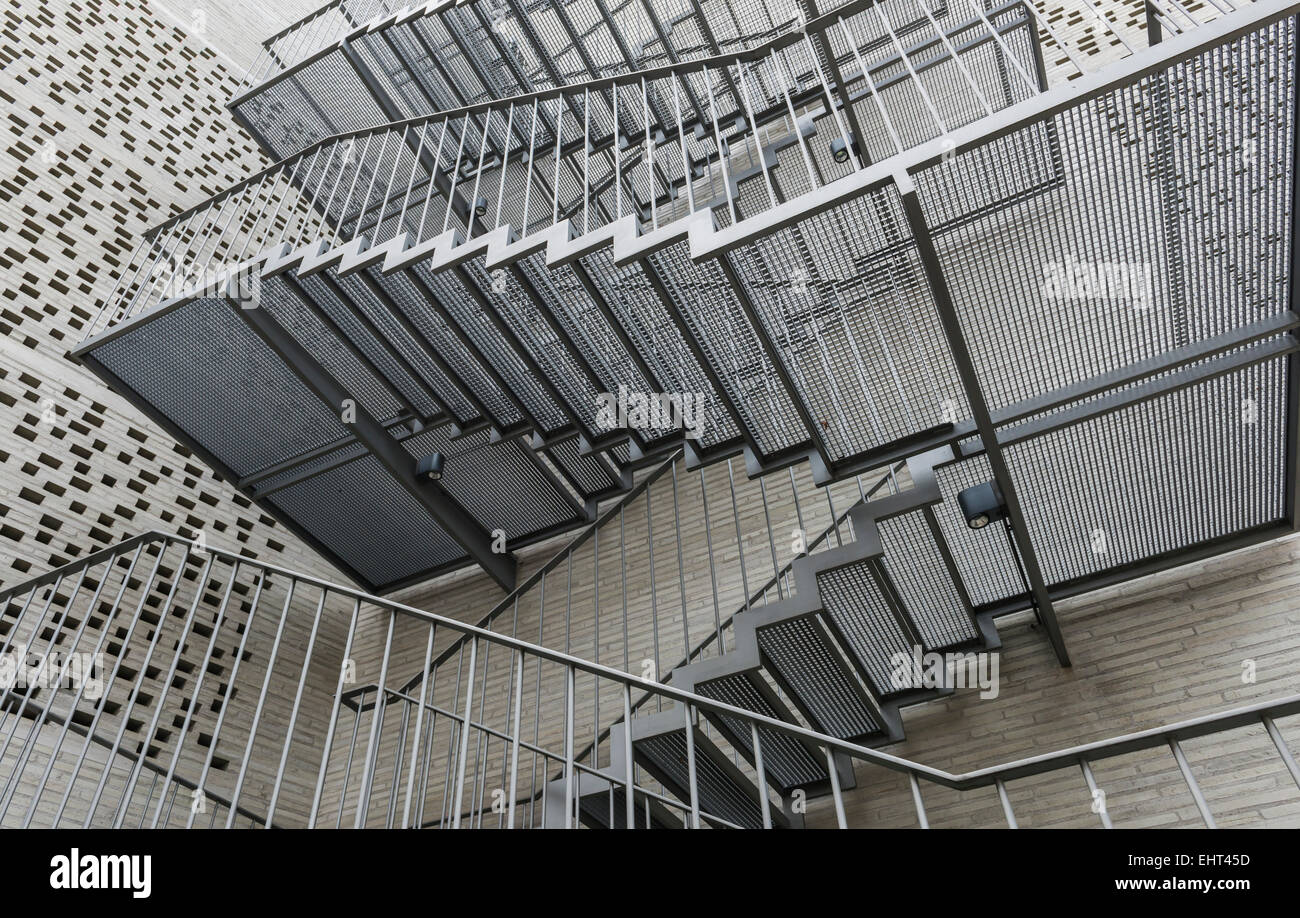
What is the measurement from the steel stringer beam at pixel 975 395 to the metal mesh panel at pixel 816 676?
1266 mm

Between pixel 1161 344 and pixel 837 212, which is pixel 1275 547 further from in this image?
pixel 837 212

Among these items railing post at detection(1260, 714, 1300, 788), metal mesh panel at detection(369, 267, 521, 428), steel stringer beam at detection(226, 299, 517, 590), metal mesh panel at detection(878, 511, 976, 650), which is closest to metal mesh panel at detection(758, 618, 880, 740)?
metal mesh panel at detection(878, 511, 976, 650)

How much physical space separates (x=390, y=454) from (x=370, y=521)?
1208 millimetres

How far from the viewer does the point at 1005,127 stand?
3922mm

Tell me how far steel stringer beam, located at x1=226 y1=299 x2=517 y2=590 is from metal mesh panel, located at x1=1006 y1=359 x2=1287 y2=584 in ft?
14.9

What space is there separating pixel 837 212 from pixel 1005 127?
0.83m

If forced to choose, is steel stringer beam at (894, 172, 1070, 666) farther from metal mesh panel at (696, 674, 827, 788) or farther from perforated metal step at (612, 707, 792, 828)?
perforated metal step at (612, 707, 792, 828)

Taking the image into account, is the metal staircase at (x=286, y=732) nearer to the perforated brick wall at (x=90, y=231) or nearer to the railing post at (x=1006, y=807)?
the perforated brick wall at (x=90, y=231)

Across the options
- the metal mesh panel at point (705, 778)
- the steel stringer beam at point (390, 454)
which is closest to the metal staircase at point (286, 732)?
the metal mesh panel at point (705, 778)

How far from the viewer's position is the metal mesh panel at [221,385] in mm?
6930

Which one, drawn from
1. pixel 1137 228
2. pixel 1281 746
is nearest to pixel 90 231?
pixel 1137 228

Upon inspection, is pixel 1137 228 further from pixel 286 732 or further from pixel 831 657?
pixel 286 732

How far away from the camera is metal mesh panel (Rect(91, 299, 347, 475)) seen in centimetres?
693
